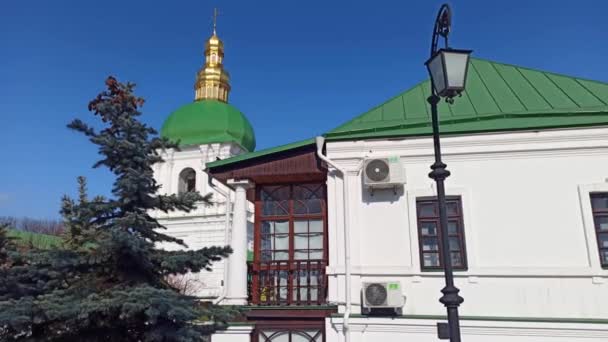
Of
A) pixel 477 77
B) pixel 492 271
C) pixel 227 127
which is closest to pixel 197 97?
pixel 227 127

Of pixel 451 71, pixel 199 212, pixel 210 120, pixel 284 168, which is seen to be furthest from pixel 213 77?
pixel 451 71

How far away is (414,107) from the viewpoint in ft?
29.2

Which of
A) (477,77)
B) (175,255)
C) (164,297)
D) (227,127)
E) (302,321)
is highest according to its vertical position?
(227,127)

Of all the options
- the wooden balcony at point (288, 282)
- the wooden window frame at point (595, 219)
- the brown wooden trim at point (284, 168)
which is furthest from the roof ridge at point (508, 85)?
the wooden balcony at point (288, 282)

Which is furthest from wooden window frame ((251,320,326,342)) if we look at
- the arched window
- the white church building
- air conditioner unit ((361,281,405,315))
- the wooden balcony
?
the arched window

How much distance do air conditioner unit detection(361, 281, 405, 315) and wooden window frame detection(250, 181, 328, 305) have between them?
1.12 metres

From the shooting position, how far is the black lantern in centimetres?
423

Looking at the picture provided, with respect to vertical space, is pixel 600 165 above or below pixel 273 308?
above

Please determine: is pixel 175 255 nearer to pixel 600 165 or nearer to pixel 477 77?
pixel 600 165

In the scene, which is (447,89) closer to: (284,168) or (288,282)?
(284,168)

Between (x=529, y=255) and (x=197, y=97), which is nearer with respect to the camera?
(x=529, y=255)

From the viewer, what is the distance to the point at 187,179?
97.3ft

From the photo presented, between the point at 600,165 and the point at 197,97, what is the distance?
26.3m

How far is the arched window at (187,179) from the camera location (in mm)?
29188
